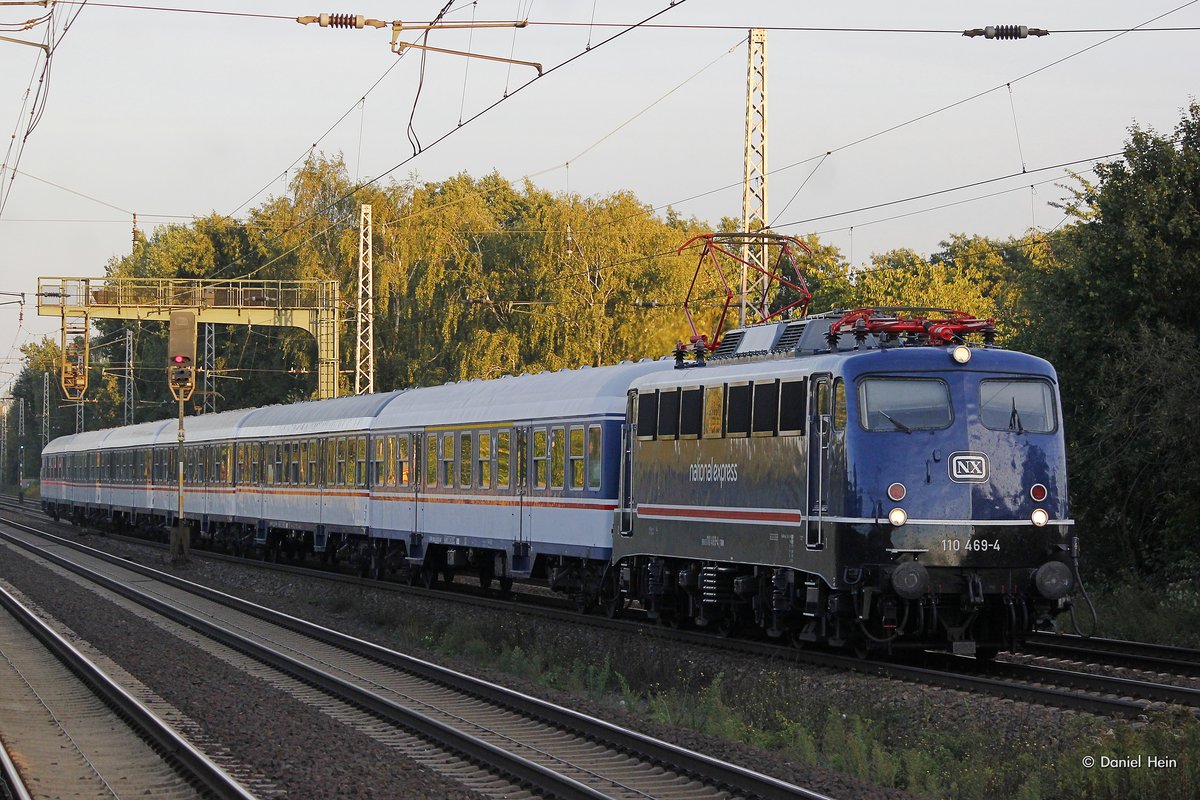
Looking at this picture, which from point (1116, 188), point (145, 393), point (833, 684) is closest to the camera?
point (833, 684)

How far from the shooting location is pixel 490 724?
1400 centimetres

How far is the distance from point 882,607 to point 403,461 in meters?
16.0

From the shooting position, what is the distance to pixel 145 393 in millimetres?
100188

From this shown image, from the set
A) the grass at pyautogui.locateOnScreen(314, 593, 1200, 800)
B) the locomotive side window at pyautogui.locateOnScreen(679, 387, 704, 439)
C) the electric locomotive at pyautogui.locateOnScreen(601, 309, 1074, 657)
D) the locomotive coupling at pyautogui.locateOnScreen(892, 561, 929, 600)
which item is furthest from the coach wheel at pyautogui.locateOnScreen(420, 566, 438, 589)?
the locomotive coupling at pyautogui.locateOnScreen(892, 561, 929, 600)

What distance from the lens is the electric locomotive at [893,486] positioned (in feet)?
52.1

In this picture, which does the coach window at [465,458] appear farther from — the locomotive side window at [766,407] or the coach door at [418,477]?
the locomotive side window at [766,407]

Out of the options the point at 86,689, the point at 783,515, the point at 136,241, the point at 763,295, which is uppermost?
the point at 136,241

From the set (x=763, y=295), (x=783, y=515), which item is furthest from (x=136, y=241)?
(x=783, y=515)

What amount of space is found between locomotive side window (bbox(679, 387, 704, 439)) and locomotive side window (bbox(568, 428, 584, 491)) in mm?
3543

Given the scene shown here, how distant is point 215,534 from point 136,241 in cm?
7955

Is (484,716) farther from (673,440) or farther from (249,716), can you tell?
(673,440)

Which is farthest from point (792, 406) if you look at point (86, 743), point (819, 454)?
point (86, 743)

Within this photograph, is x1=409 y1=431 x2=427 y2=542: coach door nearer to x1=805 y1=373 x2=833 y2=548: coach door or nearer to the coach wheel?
the coach wheel

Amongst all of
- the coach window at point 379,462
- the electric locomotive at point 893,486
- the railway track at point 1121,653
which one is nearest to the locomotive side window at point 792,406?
the electric locomotive at point 893,486
